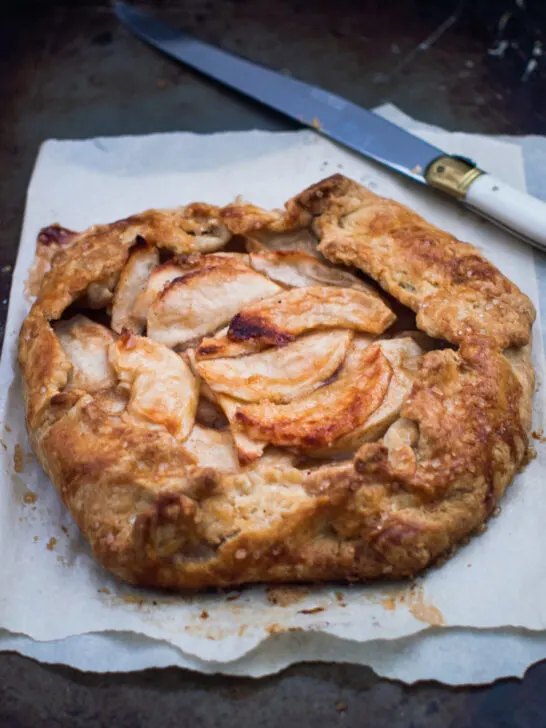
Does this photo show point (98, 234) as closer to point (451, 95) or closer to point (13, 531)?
point (13, 531)

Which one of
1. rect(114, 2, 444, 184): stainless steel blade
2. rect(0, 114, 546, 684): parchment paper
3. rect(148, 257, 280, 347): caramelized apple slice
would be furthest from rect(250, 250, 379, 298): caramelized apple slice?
rect(114, 2, 444, 184): stainless steel blade

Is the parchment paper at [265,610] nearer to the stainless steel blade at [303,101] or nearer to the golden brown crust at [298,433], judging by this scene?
the golden brown crust at [298,433]

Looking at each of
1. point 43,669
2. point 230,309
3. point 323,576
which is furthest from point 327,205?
point 43,669

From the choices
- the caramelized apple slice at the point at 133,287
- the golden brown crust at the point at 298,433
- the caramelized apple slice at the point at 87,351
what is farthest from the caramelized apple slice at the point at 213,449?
the caramelized apple slice at the point at 133,287

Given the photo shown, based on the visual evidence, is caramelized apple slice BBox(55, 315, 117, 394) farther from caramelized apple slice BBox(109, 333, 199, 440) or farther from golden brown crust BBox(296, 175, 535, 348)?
golden brown crust BBox(296, 175, 535, 348)

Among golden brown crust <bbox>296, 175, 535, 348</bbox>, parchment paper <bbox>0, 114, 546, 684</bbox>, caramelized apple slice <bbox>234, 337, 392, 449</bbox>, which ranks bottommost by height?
parchment paper <bbox>0, 114, 546, 684</bbox>

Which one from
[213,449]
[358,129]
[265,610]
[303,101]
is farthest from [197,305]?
[303,101]

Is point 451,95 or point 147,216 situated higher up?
point 451,95
